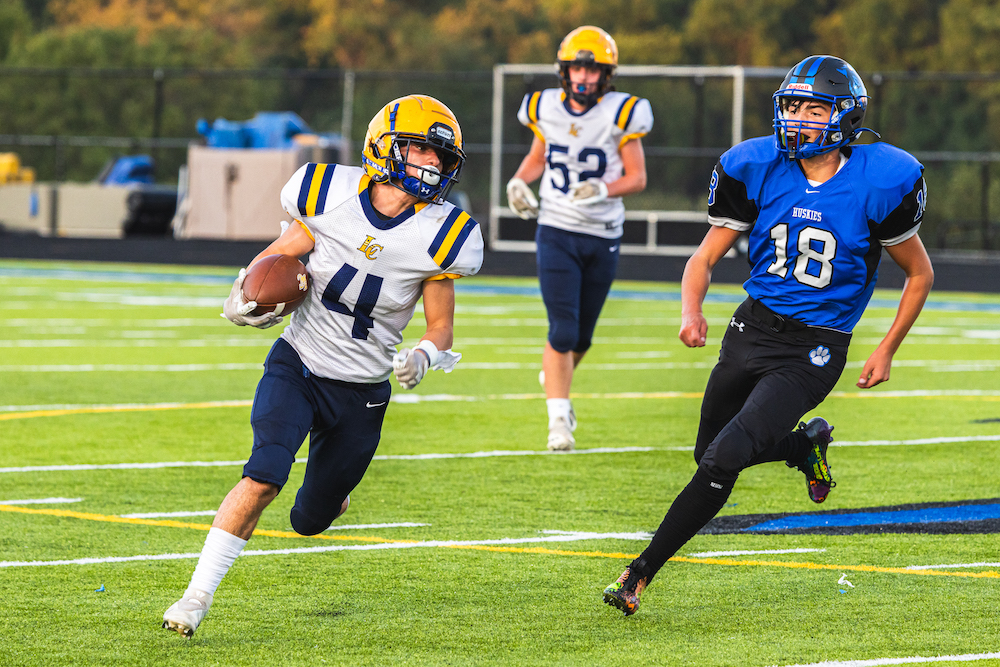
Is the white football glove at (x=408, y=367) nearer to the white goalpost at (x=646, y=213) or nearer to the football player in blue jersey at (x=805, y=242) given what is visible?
the football player in blue jersey at (x=805, y=242)

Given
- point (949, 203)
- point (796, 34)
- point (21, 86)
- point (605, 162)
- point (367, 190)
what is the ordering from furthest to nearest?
1. point (796, 34)
2. point (21, 86)
3. point (949, 203)
4. point (605, 162)
5. point (367, 190)

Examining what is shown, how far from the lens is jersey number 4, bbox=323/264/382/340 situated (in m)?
4.69

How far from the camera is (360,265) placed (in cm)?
468

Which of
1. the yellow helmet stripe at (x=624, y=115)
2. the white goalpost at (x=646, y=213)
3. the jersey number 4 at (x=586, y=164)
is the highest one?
the yellow helmet stripe at (x=624, y=115)

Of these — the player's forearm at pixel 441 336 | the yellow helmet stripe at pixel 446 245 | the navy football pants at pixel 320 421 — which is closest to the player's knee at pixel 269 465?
the navy football pants at pixel 320 421

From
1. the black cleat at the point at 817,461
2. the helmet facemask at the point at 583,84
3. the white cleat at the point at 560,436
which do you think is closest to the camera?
the black cleat at the point at 817,461

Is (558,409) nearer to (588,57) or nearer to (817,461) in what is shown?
(588,57)

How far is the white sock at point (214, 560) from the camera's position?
4188 mm

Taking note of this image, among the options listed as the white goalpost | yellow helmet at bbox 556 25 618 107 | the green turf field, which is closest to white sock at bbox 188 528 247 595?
the green turf field

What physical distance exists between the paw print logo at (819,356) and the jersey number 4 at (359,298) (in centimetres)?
142

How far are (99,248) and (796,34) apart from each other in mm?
25663

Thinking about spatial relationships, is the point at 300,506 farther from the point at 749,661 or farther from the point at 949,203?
the point at 949,203

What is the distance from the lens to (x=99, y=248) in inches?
930

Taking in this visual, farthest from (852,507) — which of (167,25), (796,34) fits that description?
(167,25)
